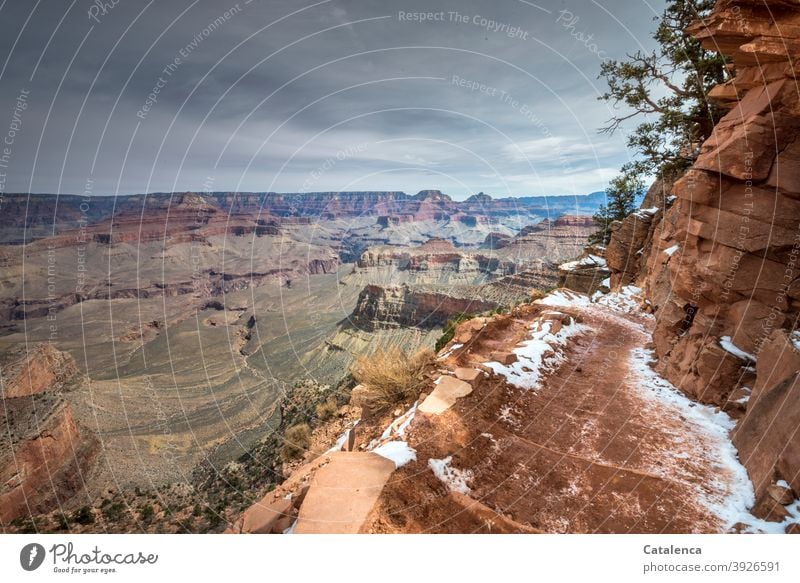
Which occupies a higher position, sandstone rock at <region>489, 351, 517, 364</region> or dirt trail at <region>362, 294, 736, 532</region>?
sandstone rock at <region>489, 351, 517, 364</region>

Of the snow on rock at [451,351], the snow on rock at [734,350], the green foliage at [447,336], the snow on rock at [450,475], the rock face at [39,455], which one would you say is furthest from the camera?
the rock face at [39,455]

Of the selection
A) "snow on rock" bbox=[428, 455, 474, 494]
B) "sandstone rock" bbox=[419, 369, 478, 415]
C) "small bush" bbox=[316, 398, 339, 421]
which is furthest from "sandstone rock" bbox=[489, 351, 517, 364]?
"small bush" bbox=[316, 398, 339, 421]

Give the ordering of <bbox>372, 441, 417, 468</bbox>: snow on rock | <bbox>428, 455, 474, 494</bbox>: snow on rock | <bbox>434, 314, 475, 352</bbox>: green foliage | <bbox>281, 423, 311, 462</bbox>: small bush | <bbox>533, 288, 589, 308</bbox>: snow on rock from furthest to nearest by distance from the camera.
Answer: <bbox>533, 288, 589, 308</bbox>: snow on rock, <bbox>434, 314, 475, 352</bbox>: green foliage, <bbox>281, 423, 311, 462</bbox>: small bush, <bbox>372, 441, 417, 468</bbox>: snow on rock, <bbox>428, 455, 474, 494</bbox>: snow on rock

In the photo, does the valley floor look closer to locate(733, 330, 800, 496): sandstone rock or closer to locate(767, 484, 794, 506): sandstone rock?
locate(767, 484, 794, 506): sandstone rock

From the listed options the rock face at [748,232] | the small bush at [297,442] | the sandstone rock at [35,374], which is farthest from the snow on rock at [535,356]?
the sandstone rock at [35,374]

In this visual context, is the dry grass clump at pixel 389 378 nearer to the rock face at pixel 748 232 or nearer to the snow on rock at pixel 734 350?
the rock face at pixel 748 232

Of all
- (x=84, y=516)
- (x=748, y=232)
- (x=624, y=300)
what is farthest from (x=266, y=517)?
(x=84, y=516)

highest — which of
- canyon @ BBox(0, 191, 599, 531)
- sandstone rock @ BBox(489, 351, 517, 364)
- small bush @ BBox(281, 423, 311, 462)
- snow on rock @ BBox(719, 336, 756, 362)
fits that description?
snow on rock @ BBox(719, 336, 756, 362)
